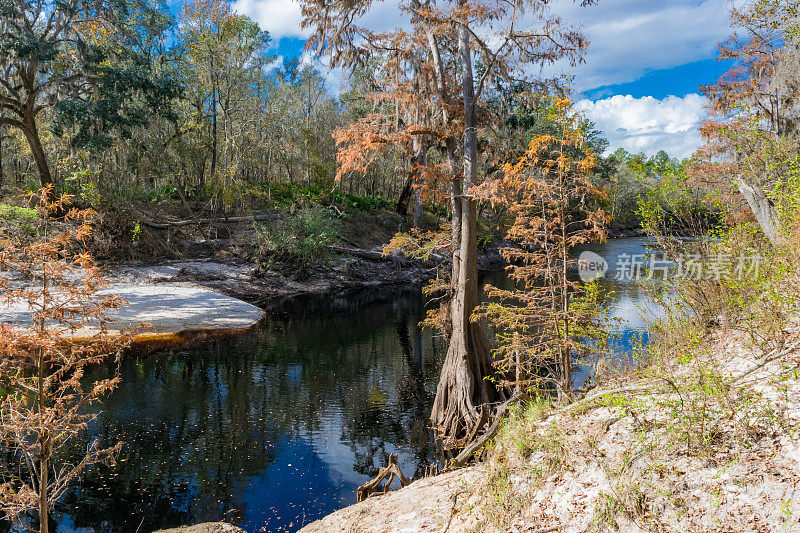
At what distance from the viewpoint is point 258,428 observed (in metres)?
10.1

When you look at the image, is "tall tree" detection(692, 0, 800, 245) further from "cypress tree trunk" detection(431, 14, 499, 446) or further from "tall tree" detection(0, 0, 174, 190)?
"tall tree" detection(0, 0, 174, 190)

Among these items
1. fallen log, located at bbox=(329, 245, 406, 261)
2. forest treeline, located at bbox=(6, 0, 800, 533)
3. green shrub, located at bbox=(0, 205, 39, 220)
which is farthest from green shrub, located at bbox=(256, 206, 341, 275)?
green shrub, located at bbox=(0, 205, 39, 220)

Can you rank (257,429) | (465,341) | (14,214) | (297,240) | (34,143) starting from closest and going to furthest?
(465,341) → (257,429) → (14,214) → (34,143) → (297,240)

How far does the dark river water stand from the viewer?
7.54 m

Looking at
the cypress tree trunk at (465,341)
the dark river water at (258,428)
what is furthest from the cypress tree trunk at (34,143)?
the cypress tree trunk at (465,341)

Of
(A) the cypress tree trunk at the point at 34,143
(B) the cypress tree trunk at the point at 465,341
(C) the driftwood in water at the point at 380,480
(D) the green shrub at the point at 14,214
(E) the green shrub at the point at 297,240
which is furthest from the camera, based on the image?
(E) the green shrub at the point at 297,240

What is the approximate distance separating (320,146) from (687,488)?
36781mm

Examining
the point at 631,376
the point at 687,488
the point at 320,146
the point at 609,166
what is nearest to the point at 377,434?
the point at 631,376

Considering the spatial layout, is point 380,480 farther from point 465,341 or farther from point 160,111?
point 160,111

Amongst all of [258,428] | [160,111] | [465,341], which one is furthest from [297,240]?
[465,341]

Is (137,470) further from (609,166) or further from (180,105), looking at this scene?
(609,166)

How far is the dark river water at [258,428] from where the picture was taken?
24.7 ft

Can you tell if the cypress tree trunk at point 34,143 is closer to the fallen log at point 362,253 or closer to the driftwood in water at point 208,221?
the driftwood in water at point 208,221

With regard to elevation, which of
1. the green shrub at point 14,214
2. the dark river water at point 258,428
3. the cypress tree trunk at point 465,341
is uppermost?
the green shrub at point 14,214
